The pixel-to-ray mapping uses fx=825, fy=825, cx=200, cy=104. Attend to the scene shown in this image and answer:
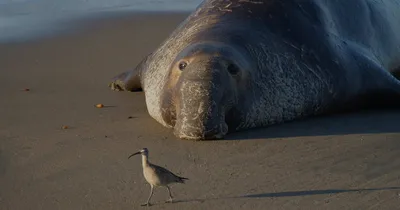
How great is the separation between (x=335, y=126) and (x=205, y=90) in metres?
1.17

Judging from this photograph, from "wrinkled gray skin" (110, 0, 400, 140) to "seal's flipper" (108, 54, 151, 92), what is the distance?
2 centimetres

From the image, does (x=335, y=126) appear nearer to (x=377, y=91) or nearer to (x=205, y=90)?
(x=377, y=91)

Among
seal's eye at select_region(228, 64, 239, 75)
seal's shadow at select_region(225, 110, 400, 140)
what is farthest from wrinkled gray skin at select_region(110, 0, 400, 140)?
seal's shadow at select_region(225, 110, 400, 140)

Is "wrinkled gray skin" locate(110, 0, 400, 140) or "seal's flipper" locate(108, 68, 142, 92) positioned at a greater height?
"wrinkled gray skin" locate(110, 0, 400, 140)

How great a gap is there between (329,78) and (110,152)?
2.25 m

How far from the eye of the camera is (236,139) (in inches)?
246

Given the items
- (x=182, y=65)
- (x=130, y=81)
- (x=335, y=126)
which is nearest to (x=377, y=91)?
(x=335, y=126)

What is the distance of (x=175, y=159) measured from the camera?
18.7 feet

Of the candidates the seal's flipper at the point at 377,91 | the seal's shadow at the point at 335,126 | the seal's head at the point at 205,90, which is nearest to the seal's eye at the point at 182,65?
the seal's head at the point at 205,90

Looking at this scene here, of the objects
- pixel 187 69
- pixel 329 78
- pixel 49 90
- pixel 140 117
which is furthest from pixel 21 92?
pixel 329 78

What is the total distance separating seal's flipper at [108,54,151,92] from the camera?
837 centimetres

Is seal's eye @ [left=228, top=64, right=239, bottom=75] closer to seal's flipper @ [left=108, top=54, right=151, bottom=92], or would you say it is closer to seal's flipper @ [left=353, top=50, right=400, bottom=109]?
seal's flipper @ [left=353, top=50, right=400, bottom=109]

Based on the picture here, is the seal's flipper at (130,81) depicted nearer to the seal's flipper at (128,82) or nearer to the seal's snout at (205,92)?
the seal's flipper at (128,82)

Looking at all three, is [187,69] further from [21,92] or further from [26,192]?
[21,92]
